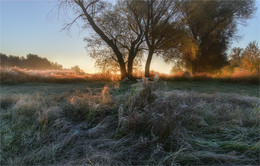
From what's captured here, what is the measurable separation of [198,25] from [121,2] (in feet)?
24.6

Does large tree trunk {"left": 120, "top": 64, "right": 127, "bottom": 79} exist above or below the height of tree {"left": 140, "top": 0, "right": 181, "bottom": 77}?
below

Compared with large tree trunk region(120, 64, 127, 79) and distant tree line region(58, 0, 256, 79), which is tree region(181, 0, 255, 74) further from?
large tree trunk region(120, 64, 127, 79)

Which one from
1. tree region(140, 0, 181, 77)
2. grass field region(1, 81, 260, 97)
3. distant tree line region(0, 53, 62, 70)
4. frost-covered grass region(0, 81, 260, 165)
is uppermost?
tree region(140, 0, 181, 77)

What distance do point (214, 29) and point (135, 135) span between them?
48.4ft

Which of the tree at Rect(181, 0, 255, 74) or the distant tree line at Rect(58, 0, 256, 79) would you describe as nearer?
the distant tree line at Rect(58, 0, 256, 79)

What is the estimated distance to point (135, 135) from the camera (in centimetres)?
193

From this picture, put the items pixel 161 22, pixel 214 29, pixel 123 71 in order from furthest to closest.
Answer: pixel 214 29 < pixel 123 71 < pixel 161 22

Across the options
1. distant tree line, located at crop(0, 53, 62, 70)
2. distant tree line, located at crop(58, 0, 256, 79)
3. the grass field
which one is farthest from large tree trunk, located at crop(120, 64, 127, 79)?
distant tree line, located at crop(0, 53, 62, 70)

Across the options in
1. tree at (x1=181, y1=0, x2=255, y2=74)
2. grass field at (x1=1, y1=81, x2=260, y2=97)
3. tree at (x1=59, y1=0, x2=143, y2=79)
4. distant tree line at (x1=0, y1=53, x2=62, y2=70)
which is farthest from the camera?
distant tree line at (x1=0, y1=53, x2=62, y2=70)

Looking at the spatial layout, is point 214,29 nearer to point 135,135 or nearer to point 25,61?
point 135,135

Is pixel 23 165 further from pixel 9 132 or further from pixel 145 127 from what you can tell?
pixel 145 127

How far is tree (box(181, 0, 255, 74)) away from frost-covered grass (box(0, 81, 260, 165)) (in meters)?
10.1

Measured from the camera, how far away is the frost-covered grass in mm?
1564

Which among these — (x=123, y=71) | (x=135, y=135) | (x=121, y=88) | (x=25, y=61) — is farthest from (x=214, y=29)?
(x=25, y=61)
